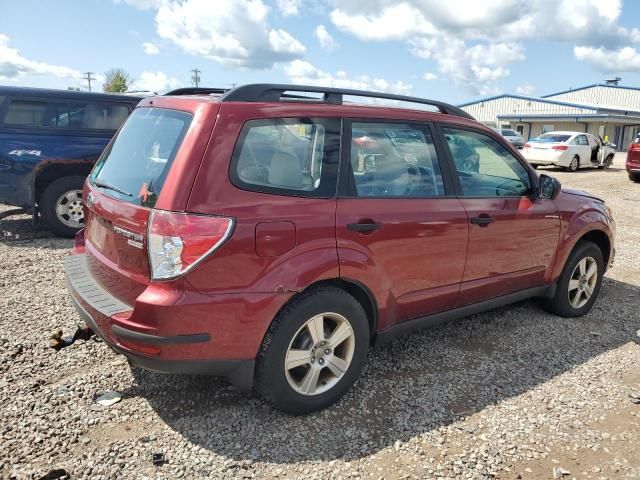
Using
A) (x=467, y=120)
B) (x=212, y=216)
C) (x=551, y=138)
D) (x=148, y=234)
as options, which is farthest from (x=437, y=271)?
(x=551, y=138)

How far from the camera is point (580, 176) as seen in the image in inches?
758

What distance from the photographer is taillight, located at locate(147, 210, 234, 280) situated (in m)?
2.47

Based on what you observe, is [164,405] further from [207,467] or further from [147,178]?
[147,178]

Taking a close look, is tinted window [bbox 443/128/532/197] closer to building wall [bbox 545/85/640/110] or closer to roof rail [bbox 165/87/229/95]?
roof rail [bbox 165/87/229/95]

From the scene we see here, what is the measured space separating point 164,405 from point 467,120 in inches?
112

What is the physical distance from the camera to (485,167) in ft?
13.0

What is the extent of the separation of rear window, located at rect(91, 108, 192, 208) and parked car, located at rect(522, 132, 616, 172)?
2007cm

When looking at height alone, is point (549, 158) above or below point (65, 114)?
above

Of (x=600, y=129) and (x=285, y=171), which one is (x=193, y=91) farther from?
(x=600, y=129)

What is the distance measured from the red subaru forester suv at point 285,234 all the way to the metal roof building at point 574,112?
43.6m

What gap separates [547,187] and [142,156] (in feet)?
10.1

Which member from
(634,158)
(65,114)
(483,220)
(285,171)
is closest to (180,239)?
(285,171)

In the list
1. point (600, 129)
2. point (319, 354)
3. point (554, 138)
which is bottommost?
point (319, 354)

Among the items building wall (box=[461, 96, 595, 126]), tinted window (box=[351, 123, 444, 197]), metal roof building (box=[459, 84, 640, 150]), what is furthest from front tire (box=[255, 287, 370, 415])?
building wall (box=[461, 96, 595, 126])
